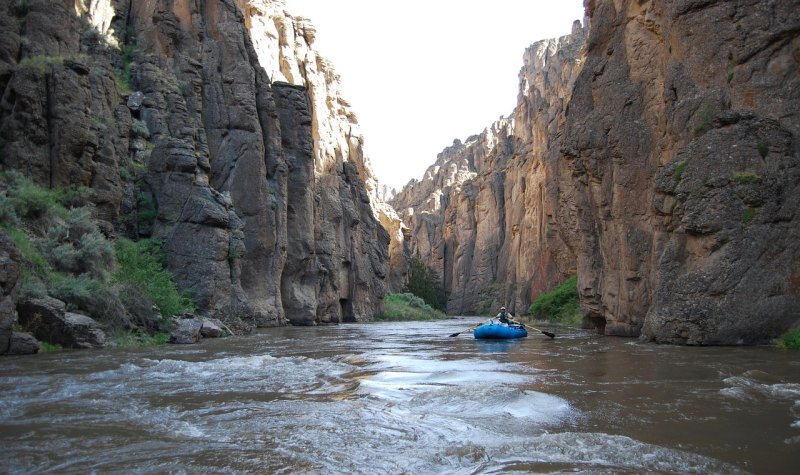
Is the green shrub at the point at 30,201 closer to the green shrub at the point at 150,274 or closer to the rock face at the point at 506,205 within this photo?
the green shrub at the point at 150,274

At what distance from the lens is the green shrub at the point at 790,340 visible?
1278cm

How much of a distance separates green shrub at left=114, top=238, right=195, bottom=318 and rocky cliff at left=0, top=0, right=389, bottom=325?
A: 29.1 inches

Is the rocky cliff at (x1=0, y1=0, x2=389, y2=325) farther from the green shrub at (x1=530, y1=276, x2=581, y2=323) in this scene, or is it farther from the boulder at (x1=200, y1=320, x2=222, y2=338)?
the green shrub at (x1=530, y1=276, x2=581, y2=323)

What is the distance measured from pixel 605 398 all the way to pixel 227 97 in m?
28.6

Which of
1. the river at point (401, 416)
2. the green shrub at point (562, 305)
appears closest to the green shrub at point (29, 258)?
the river at point (401, 416)

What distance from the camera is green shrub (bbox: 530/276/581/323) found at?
3359cm

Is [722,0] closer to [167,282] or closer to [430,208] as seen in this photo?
[167,282]

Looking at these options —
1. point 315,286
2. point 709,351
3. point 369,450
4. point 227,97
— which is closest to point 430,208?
point 315,286

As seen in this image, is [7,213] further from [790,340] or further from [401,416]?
[790,340]

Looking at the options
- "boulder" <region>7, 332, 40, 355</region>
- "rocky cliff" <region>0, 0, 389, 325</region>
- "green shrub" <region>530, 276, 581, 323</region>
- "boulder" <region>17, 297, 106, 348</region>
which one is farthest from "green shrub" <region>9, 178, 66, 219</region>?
"green shrub" <region>530, 276, 581, 323</region>

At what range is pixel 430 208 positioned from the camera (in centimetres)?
10312

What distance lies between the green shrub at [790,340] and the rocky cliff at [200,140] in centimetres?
1817

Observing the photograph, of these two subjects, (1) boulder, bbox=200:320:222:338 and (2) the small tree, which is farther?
(2) the small tree

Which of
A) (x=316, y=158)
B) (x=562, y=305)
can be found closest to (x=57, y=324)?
(x=562, y=305)
